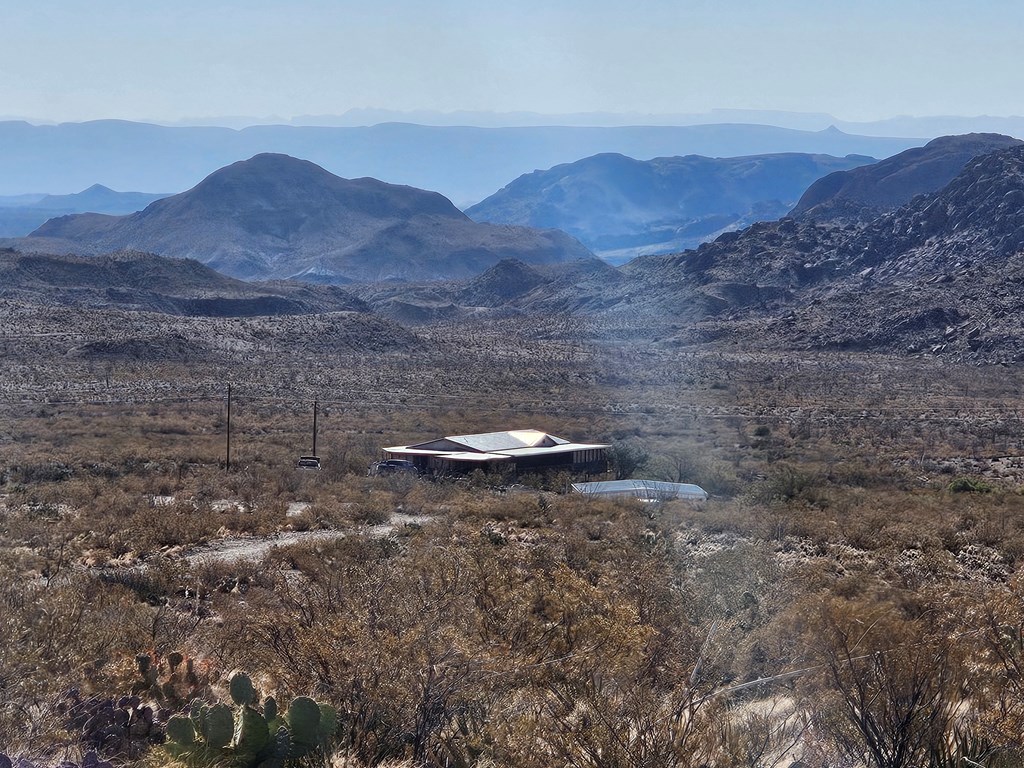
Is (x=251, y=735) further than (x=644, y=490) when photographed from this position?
No

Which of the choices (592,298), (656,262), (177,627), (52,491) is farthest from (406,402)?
(656,262)

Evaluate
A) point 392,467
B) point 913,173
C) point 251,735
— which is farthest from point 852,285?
point 251,735

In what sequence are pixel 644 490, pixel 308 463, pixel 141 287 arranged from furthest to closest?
pixel 141 287 → pixel 308 463 → pixel 644 490

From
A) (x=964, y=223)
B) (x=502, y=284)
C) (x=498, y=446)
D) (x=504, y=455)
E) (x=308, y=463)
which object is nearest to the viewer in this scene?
(x=504, y=455)

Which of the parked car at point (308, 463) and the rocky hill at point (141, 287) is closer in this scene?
the parked car at point (308, 463)

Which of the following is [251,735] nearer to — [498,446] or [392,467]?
[392,467]

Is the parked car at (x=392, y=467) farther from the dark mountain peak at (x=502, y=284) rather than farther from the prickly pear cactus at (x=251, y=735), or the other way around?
the dark mountain peak at (x=502, y=284)

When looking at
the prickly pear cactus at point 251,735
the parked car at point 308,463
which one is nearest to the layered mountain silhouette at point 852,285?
the parked car at point 308,463

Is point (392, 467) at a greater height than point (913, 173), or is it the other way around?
point (913, 173)
